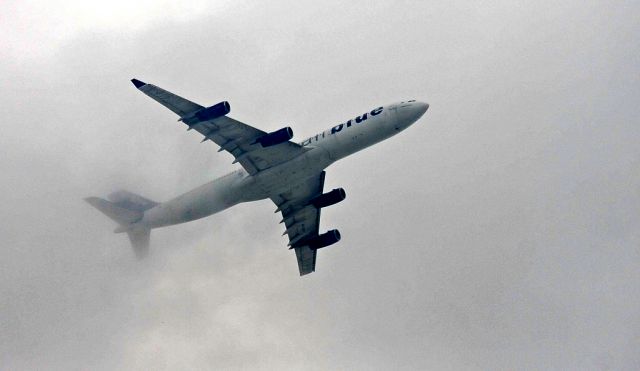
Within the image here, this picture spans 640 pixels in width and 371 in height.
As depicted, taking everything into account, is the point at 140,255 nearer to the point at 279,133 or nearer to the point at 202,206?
the point at 202,206

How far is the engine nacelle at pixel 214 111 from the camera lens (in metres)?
77.6

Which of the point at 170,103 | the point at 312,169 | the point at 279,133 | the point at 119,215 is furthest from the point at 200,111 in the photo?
the point at 119,215

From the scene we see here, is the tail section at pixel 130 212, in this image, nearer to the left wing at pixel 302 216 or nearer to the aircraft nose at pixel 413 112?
the left wing at pixel 302 216

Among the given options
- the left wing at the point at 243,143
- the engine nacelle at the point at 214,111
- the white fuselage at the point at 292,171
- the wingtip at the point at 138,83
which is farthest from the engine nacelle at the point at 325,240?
the wingtip at the point at 138,83

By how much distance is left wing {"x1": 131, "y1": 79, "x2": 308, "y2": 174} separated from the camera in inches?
3152

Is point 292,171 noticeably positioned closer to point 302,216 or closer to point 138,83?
point 302,216

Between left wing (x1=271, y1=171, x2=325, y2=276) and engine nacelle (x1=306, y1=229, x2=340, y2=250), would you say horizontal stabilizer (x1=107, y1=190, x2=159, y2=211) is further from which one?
engine nacelle (x1=306, y1=229, x2=340, y2=250)

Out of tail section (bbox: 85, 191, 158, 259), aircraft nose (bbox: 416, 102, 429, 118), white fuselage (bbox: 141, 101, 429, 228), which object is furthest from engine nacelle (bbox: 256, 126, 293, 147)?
tail section (bbox: 85, 191, 158, 259)

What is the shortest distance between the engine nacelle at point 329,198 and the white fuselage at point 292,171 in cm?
542

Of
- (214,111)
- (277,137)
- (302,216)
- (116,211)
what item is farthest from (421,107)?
(116,211)

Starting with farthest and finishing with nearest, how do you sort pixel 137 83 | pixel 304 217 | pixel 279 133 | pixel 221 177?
pixel 304 217 → pixel 221 177 → pixel 279 133 → pixel 137 83

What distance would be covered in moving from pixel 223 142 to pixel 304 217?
17.8 meters

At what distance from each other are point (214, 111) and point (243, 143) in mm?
6385

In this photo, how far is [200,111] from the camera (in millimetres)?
78062
